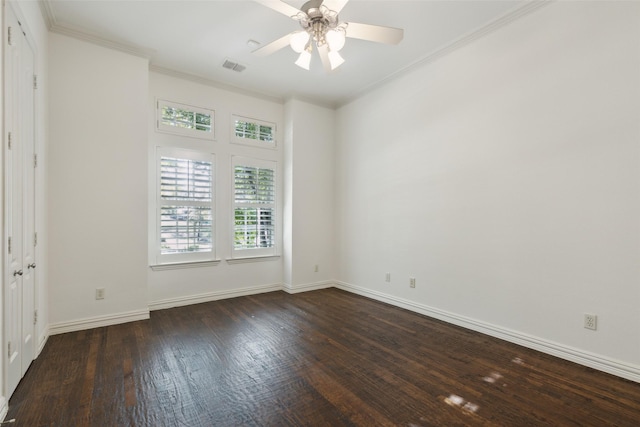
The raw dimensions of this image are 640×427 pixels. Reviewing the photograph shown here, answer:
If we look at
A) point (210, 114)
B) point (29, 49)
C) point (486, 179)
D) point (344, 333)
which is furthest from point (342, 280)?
point (29, 49)

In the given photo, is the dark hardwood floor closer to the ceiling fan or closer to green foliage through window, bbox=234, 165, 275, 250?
green foliage through window, bbox=234, 165, 275, 250

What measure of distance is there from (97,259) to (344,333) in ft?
9.17

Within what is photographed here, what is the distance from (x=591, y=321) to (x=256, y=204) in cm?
410

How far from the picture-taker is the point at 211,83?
14.4ft

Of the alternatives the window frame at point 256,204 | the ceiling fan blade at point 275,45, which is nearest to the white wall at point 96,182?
the window frame at point 256,204

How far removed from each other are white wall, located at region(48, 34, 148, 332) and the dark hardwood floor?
1.55ft

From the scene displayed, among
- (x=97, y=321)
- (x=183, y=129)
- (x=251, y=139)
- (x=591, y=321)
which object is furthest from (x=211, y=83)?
(x=591, y=321)

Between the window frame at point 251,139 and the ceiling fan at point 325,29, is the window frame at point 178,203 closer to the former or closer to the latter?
the window frame at point 251,139

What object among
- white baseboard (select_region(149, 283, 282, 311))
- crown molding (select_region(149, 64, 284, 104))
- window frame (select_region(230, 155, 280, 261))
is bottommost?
white baseboard (select_region(149, 283, 282, 311))

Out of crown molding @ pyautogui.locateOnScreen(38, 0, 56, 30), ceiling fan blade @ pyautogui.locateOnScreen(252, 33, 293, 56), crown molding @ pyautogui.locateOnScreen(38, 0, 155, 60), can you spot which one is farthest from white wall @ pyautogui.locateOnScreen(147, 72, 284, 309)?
ceiling fan blade @ pyautogui.locateOnScreen(252, 33, 293, 56)

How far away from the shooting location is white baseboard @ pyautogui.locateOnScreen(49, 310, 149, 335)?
3.15 m

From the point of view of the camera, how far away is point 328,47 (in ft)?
8.24

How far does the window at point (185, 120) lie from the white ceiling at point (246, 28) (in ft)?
1.56

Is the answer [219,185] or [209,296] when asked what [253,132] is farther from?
[209,296]
